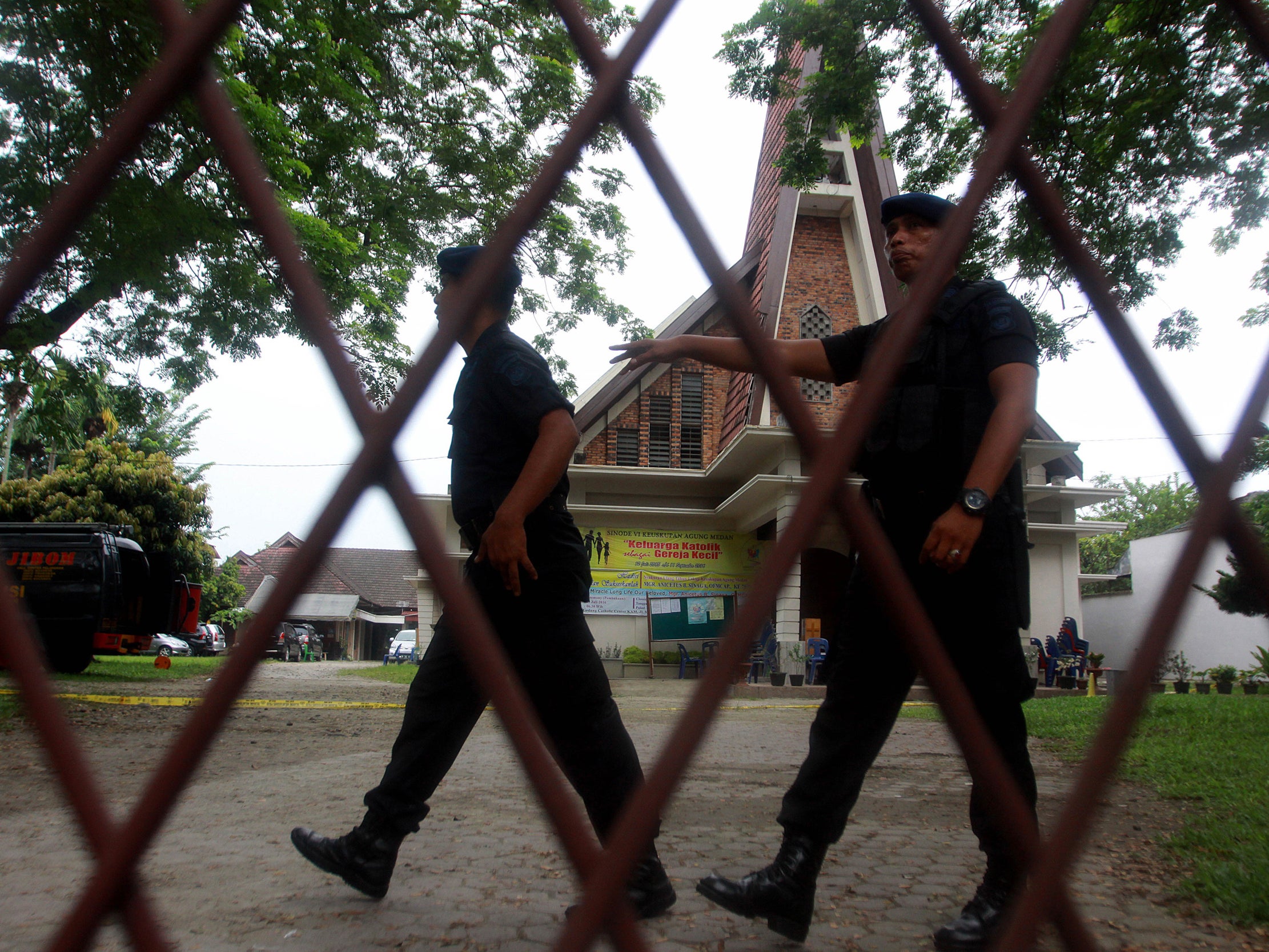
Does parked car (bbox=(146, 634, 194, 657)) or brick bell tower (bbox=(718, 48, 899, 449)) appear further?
parked car (bbox=(146, 634, 194, 657))

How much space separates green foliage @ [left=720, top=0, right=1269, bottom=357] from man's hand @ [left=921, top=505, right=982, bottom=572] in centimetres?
322

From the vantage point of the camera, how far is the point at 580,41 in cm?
78

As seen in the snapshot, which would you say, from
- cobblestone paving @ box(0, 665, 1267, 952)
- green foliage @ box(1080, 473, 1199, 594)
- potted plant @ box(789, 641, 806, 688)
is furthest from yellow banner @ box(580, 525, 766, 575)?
green foliage @ box(1080, 473, 1199, 594)

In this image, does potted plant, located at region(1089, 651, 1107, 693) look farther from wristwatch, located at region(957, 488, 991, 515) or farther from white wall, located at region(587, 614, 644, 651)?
wristwatch, located at region(957, 488, 991, 515)

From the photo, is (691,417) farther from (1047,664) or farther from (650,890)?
(650,890)

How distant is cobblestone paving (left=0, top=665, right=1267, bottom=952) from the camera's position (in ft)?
6.62

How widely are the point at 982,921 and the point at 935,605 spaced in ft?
2.27

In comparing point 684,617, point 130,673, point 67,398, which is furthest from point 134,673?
point 684,617

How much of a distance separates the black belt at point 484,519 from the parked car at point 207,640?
111 feet

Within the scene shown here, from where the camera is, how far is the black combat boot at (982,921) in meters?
1.87

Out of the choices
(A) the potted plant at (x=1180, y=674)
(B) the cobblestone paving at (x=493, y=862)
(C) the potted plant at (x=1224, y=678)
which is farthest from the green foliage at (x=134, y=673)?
(C) the potted plant at (x=1224, y=678)

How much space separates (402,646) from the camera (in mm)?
30328

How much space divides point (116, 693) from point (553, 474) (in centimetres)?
861

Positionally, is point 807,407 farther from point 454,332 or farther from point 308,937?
point 308,937
